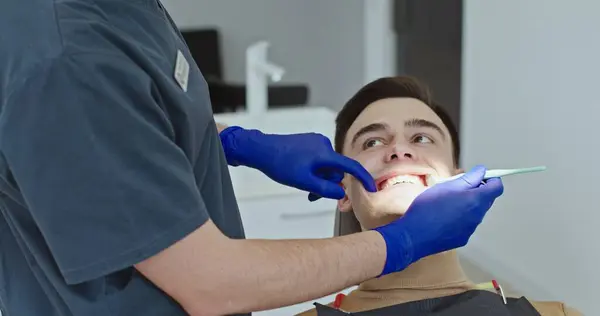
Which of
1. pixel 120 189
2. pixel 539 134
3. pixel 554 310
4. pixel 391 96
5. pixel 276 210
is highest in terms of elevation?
pixel 120 189

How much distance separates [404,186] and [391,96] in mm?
297

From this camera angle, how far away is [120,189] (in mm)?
788

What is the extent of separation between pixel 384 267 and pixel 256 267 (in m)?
0.21

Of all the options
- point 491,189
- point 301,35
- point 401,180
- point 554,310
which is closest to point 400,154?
point 401,180

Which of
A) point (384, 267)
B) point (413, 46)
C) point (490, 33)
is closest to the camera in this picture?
point (384, 267)

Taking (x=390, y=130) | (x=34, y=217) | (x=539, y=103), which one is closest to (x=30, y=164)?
(x=34, y=217)

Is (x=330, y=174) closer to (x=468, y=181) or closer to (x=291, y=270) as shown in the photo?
(x=468, y=181)

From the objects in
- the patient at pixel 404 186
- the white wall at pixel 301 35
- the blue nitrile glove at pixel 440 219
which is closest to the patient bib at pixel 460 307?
the patient at pixel 404 186

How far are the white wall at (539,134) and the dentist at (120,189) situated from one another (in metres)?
0.93

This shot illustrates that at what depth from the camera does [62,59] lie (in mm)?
760

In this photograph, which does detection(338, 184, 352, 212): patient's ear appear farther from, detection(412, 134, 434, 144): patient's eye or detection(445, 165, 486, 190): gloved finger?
detection(445, 165, 486, 190): gloved finger

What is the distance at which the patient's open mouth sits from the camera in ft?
4.45

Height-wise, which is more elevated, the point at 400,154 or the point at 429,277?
the point at 400,154

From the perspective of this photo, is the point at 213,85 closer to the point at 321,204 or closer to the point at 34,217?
the point at 321,204
